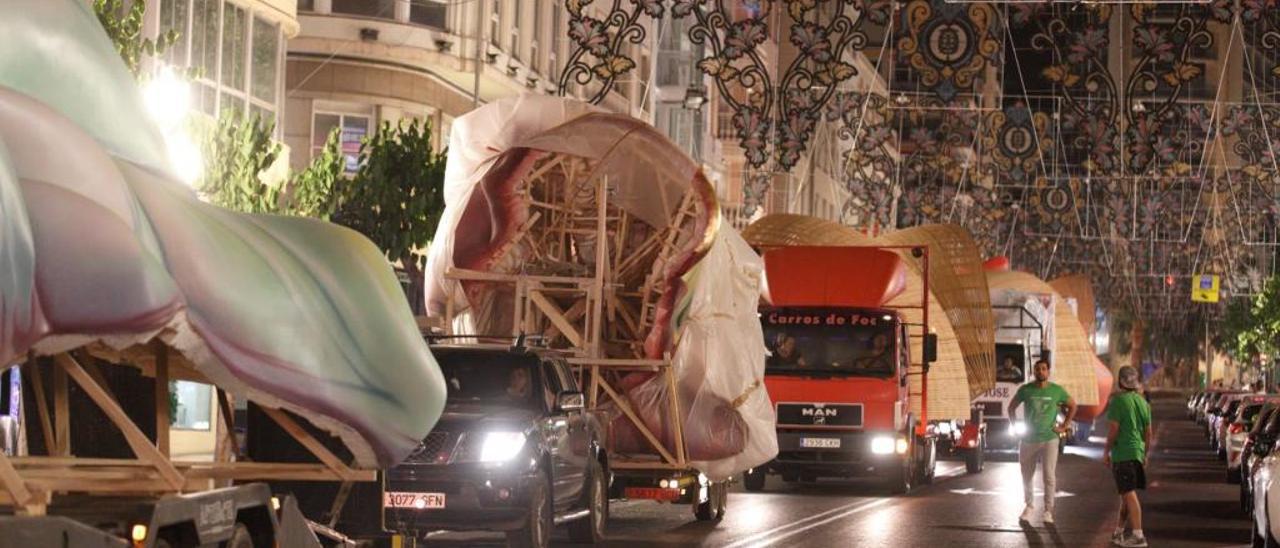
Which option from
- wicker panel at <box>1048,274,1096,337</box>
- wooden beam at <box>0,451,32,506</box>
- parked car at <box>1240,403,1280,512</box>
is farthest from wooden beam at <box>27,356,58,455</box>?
wicker panel at <box>1048,274,1096,337</box>

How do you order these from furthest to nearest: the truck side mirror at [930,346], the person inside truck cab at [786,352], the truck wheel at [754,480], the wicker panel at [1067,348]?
the wicker panel at [1067,348]
the truck side mirror at [930,346]
the person inside truck cab at [786,352]
the truck wheel at [754,480]

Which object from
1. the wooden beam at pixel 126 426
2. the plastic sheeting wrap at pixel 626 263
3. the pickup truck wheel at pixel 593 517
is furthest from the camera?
the plastic sheeting wrap at pixel 626 263

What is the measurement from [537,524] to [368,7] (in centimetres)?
2828

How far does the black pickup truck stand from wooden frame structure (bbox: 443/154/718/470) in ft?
7.70

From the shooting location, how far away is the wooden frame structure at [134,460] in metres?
10.4

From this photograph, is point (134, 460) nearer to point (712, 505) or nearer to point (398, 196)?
point (712, 505)

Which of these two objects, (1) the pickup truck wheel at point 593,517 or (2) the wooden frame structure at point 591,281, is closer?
(1) the pickup truck wheel at point 593,517

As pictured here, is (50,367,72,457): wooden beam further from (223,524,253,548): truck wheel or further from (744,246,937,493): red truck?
(744,246,937,493): red truck

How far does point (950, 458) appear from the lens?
48.5 metres

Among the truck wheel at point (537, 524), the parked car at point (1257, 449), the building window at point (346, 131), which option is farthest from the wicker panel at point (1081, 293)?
the truck wheel at point (537, 524)

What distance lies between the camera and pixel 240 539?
10.9 m

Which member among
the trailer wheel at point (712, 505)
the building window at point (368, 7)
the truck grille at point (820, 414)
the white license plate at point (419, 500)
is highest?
the building window at point (368, 7)

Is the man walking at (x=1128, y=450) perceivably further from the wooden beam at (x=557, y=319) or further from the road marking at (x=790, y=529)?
the wooden beam at (x=557, y=319)

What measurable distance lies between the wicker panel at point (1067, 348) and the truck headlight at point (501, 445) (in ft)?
98.1
